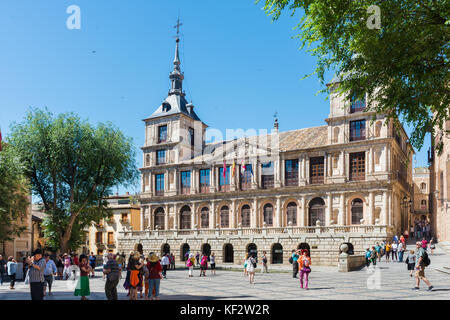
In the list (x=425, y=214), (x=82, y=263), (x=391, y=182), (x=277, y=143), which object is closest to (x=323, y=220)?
(x=391, y=182)

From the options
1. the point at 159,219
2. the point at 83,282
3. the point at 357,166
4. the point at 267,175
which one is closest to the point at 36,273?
the point at 83,282

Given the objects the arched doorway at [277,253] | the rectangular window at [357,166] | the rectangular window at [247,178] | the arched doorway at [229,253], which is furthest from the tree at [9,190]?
the rectangular window at [357,166]

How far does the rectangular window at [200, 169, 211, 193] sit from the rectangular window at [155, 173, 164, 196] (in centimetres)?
520

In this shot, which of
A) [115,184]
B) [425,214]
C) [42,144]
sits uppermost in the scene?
[42,144]

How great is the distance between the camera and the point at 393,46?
11578 mm

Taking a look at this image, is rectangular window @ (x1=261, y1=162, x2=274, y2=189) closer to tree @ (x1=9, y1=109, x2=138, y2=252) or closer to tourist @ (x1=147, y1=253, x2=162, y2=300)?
tree @ (x1=9, y1=109, x2=138, y2=252)

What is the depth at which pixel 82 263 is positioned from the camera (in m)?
15.0

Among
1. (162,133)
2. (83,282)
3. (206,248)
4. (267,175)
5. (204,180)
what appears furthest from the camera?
(162,133)

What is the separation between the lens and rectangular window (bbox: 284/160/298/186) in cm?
4303

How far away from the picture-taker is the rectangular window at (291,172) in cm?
4303

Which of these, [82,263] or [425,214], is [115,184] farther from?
[425,214]

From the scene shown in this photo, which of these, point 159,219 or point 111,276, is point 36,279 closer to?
point 111,276

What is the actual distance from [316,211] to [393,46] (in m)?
30.8
